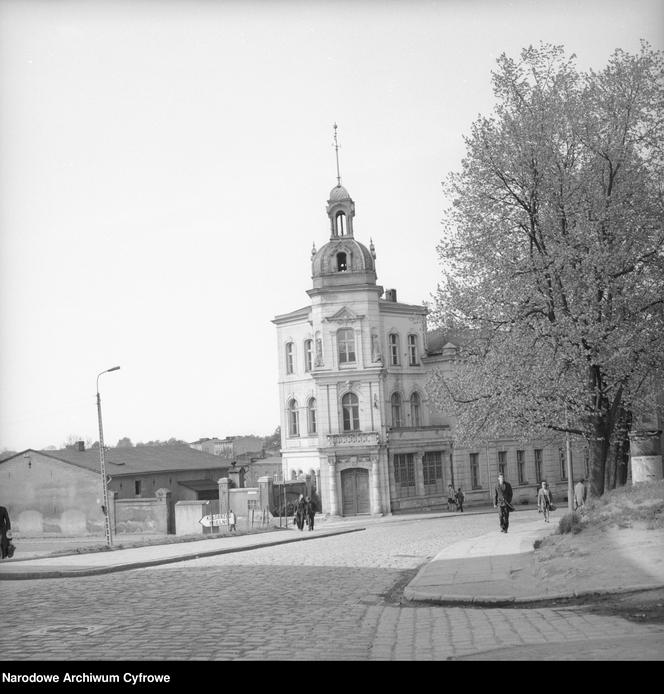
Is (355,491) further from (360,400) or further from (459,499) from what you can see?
(459,499)

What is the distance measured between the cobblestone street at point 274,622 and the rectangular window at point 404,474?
101 feet

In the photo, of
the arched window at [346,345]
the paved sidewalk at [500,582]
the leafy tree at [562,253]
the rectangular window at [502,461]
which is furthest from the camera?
the rectangular window at [502,461]

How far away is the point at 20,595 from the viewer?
15906 mm

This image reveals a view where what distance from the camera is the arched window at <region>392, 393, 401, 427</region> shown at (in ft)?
170

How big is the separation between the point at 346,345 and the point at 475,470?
39.7 feet

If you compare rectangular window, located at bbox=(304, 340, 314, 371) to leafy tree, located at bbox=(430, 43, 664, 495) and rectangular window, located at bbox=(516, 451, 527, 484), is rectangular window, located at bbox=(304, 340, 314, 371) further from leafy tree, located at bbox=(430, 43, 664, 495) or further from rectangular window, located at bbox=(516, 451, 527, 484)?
leafy tree, located at bbox=(430, 43, 664, 495)

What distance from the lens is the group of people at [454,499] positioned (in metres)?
48.6

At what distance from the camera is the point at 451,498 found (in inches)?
1967

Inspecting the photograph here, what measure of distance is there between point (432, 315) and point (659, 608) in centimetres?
1332

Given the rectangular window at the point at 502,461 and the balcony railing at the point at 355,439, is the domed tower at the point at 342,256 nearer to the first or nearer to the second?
the balcony railing at the point at 355,439

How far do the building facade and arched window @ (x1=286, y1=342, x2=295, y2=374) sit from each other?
0.21 ft

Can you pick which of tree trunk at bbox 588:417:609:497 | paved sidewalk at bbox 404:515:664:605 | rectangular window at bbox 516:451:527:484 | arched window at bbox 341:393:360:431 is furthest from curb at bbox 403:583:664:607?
rectangular window at bbox 516:451:527:484

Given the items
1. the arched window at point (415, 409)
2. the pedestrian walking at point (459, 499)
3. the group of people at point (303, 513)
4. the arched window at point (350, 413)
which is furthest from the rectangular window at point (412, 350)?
the group of people at point (303, 513)
